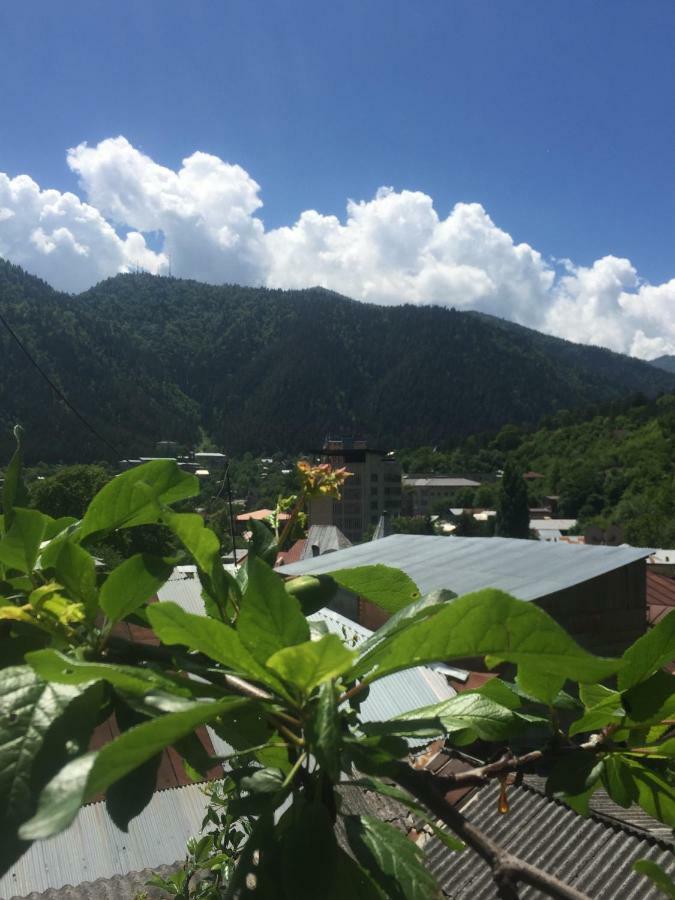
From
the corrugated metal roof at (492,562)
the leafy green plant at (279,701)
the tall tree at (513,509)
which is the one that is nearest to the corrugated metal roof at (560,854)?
the corrugated metal roof at (492,562)

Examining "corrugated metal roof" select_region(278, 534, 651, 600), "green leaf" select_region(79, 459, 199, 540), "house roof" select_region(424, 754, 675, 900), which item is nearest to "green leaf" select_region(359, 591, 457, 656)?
A: "green leaf" select_region(79, 459, 199, 540)

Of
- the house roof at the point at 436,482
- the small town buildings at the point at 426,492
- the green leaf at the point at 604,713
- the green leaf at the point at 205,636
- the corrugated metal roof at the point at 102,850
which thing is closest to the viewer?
the green leaf at the point at 205,636

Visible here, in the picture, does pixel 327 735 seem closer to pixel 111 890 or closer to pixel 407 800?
pixel 407 800

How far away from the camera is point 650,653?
42 cm

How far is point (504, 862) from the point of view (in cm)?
35

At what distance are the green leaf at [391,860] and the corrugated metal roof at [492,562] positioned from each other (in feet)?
21.6

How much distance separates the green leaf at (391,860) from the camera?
37 centimetres

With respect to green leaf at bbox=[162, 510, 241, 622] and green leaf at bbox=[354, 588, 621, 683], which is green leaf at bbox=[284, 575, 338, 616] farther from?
green leaf at bbox=[354, 588, 621, 683]

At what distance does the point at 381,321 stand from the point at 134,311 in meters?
37.5

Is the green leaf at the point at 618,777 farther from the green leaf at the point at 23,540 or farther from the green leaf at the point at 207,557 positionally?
the green leaf at the point at 23,540

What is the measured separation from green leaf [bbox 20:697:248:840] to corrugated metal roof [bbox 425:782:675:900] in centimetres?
367

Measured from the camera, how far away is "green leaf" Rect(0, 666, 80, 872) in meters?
0.29

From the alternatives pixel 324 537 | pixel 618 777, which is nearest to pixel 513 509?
pixel 324 537

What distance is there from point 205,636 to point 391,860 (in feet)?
0.58
